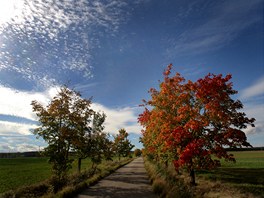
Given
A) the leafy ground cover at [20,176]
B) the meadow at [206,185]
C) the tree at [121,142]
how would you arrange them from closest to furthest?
the meadow at [206,185] → the leafy ground cover at [20,176] → the tree at [121,142]

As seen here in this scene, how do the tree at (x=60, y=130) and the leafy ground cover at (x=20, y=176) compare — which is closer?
the tree at (x=60, y=130)

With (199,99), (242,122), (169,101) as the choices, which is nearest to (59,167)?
(169,101)

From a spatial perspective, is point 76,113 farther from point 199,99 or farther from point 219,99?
point 219,99

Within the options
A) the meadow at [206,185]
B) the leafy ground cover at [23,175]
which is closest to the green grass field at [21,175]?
the leafy ground cover at [23,175]

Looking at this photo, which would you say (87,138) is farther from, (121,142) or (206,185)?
(121,142)

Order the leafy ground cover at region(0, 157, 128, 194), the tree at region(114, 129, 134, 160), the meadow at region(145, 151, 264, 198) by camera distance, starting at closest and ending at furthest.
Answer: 1. the meadow at region(145, 151, 264, 198)
2. the leafy ground cover at region(0, 157, 128, 194)
3. the tree at region(114, 129, 134, 160)

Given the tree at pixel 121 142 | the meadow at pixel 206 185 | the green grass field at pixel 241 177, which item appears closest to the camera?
the meadow at pixel 206 185

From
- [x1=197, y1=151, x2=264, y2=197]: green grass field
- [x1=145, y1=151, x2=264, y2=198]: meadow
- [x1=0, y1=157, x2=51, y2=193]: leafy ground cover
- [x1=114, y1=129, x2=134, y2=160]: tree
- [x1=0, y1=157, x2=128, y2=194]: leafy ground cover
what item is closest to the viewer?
[x1=145, y1=151, x2=264, y2=198]: meadow

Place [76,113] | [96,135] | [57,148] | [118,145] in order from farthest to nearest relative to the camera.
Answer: [118,145] → [96,135] → [76,113] → [57,148]

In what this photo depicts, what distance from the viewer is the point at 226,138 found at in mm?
13555

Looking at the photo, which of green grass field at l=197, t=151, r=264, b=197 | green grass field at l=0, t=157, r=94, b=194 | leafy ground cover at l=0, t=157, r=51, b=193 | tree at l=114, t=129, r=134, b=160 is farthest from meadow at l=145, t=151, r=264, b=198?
tree at l=114, t=129, r=134, b=160

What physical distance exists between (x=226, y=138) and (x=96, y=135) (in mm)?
19264

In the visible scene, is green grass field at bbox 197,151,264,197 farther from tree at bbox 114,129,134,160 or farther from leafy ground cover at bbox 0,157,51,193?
tree at bbox 114,129,134,160

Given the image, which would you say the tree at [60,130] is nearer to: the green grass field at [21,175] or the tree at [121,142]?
the green grass field at [21,175]
